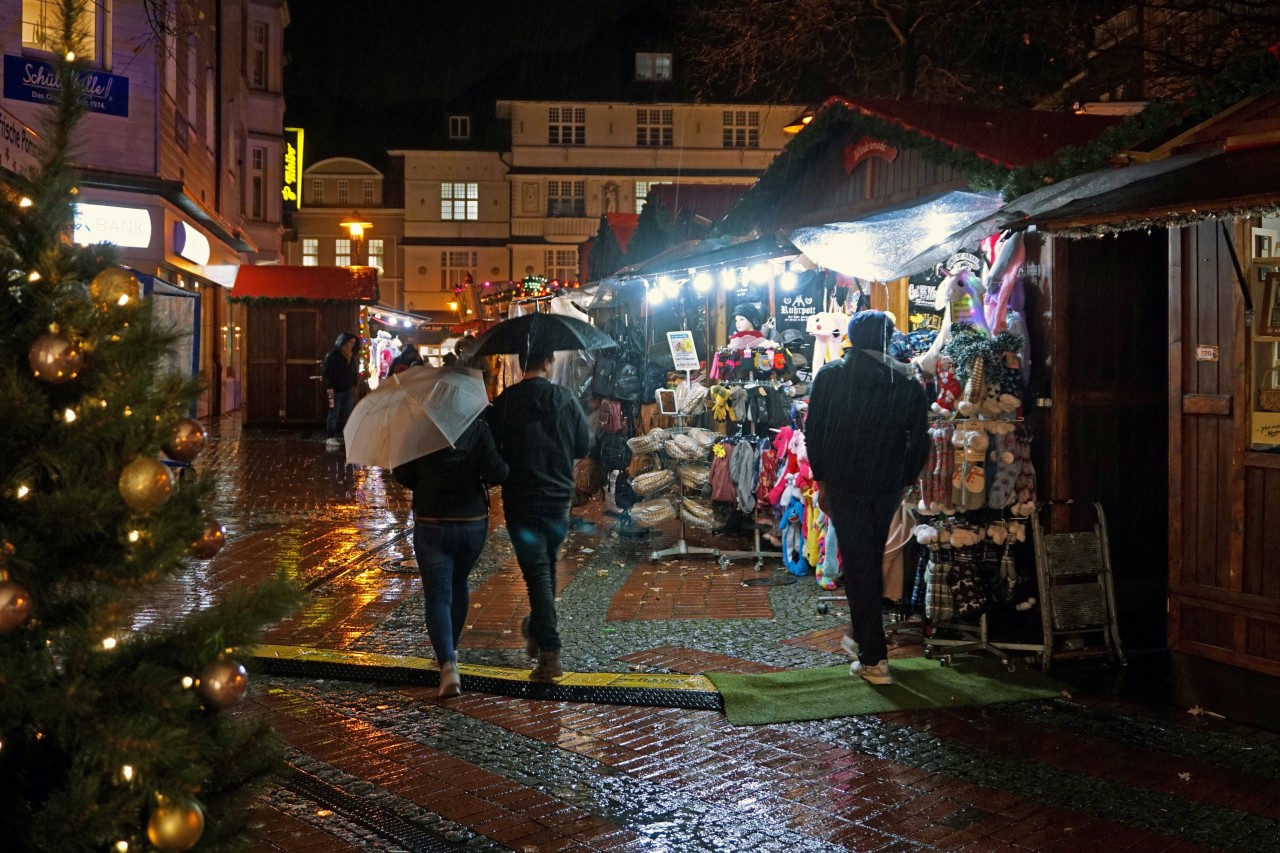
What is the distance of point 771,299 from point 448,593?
20.5 feet

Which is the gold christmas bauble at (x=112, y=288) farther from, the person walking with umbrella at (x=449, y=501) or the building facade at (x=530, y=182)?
the building facade at (x=530, y=182)

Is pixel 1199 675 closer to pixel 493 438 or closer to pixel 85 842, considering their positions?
pixel 493 438

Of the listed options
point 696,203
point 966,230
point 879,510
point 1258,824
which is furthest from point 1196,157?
point 696,203

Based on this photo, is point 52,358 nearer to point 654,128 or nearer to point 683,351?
point 683,351

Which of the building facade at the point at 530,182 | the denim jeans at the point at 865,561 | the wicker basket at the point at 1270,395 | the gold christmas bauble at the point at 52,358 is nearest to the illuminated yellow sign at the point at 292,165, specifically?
the building facade at the point at 530,182

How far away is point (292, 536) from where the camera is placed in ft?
37.1

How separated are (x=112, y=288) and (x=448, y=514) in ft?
11.6

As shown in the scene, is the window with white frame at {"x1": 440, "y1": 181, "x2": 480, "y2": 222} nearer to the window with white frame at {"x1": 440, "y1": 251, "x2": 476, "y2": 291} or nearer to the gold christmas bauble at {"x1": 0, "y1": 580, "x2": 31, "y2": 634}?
the window with white frame at {"x1": 440, "y1": 251, "x2": 476, "y2": 291}

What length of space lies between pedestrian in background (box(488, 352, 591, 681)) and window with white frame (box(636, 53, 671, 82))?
4949 centimetres

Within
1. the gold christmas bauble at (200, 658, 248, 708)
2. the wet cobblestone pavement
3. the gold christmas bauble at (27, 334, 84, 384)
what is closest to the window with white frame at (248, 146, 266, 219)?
the wet cobblestone pavement

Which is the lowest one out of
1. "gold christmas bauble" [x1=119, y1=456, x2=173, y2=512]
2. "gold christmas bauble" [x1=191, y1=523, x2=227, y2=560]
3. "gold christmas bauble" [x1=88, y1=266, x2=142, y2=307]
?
"gold christmas bauble" [x1=191, y1=523, x2=227, y2=560]

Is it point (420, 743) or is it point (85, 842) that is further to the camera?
point (420, 743)

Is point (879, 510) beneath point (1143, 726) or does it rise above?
above

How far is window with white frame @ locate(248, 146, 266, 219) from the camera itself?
35.8m
